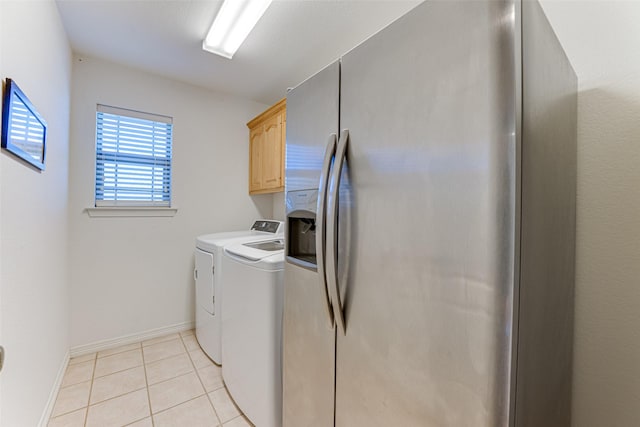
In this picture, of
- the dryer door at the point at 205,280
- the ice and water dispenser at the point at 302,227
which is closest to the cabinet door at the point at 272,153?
the dryer door at the point at 205,280

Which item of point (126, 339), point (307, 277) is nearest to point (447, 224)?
point (307, 277)

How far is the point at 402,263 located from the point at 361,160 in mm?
353

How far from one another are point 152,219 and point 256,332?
1.82 meters

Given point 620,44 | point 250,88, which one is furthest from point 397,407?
point 250,88

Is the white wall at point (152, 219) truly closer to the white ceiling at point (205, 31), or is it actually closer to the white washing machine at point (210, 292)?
the white ceiling at point (205, 31)

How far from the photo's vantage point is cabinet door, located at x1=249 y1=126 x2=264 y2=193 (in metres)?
2.88

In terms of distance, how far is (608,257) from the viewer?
959 millimetres

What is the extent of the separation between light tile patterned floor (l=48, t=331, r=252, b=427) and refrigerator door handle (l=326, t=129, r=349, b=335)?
48.0 inches

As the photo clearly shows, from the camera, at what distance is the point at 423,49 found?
68cm

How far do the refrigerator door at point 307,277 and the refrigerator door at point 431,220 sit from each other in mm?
95

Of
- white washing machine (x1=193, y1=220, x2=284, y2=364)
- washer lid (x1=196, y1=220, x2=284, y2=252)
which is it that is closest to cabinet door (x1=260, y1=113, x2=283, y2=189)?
washer lid (x1=196, y1=220, x2=284, y2=252)

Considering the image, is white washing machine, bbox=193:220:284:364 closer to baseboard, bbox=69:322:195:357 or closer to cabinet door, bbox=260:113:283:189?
baseboard, bbox=69:322:195:357

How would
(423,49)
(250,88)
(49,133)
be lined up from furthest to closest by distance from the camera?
(250,88) < (49,133) < (423,49)

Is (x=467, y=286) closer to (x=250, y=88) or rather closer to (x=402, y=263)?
(x=402, y=263)
